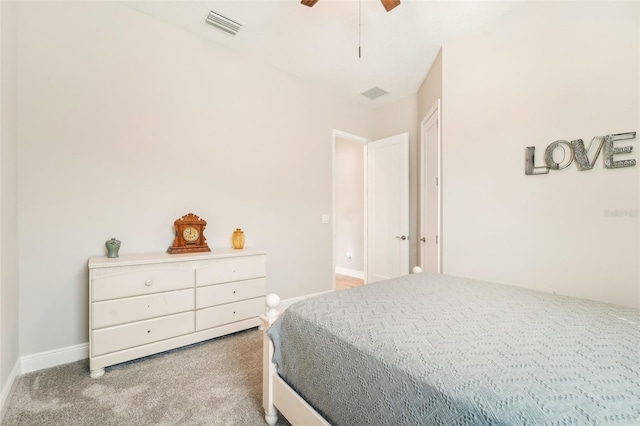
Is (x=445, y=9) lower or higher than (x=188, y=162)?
higher

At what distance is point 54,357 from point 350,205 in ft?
13.8

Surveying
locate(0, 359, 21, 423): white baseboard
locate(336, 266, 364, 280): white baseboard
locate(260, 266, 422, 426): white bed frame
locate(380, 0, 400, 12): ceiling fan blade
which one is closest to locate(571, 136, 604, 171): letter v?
locate(380, 0, 400, 12): ceiling fan blade

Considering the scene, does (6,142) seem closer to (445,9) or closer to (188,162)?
(188,162)

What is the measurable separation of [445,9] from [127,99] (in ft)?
8.80

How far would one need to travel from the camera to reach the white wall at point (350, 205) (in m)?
5.04

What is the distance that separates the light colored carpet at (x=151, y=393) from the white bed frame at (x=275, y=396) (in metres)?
0.14

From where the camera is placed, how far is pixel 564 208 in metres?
1.99

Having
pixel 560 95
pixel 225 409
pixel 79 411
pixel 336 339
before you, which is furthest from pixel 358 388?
pixel 560 95

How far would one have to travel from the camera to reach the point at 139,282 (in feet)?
6.81

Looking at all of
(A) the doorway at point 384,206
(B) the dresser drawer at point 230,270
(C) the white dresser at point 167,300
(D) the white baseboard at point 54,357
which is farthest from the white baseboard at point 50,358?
(A) the doorway at point 384,206

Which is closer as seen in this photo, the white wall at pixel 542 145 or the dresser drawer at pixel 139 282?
the white wall at pixel 542 145

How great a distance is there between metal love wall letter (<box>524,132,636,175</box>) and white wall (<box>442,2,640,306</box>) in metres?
0.04

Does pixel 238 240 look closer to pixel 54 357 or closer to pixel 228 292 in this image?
pixel 228 292

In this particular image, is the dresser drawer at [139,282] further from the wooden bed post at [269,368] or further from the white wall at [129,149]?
the wooden bed post at [269,368]
